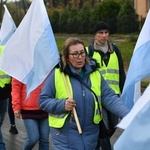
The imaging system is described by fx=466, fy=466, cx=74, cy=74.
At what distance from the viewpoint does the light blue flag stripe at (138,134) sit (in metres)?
2.71

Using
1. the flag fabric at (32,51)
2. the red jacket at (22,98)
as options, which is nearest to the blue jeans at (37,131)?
the red jacket at (22,98)

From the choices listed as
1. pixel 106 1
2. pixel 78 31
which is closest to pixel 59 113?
pixel 106 1

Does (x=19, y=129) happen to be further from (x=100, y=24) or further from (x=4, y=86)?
(x=100, y=24)

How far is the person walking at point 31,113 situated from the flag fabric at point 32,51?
386 millimetres

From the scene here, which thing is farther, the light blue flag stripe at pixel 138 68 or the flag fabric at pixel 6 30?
the flag fabric at pixel 6 30

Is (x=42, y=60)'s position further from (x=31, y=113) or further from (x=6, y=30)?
(x=6, y=30)

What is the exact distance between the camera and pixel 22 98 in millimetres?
5371

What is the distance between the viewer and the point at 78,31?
37812mm

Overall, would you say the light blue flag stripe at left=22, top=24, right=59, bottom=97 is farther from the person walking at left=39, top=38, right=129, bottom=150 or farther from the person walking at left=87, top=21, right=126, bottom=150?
the person walking at left=87, top=21, right=126, bottom=150

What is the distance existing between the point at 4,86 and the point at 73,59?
238 centimetres

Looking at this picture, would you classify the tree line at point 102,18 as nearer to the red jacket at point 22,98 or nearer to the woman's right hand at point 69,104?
the red jacket at point 22,98

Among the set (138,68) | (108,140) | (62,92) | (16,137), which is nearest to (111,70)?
(108,140)

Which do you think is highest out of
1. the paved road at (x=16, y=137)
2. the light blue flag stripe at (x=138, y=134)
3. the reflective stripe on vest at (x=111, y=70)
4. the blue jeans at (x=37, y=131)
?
the light blue flag stripe at (x=138, y=134)

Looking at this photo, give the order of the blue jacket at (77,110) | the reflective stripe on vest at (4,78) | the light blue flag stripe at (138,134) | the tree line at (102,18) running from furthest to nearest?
the tree line at (102,18) → the reflective stripe on vest at (4,78) → the blue jacket at (77,110) → the light blue flag stripe at (138,134)
